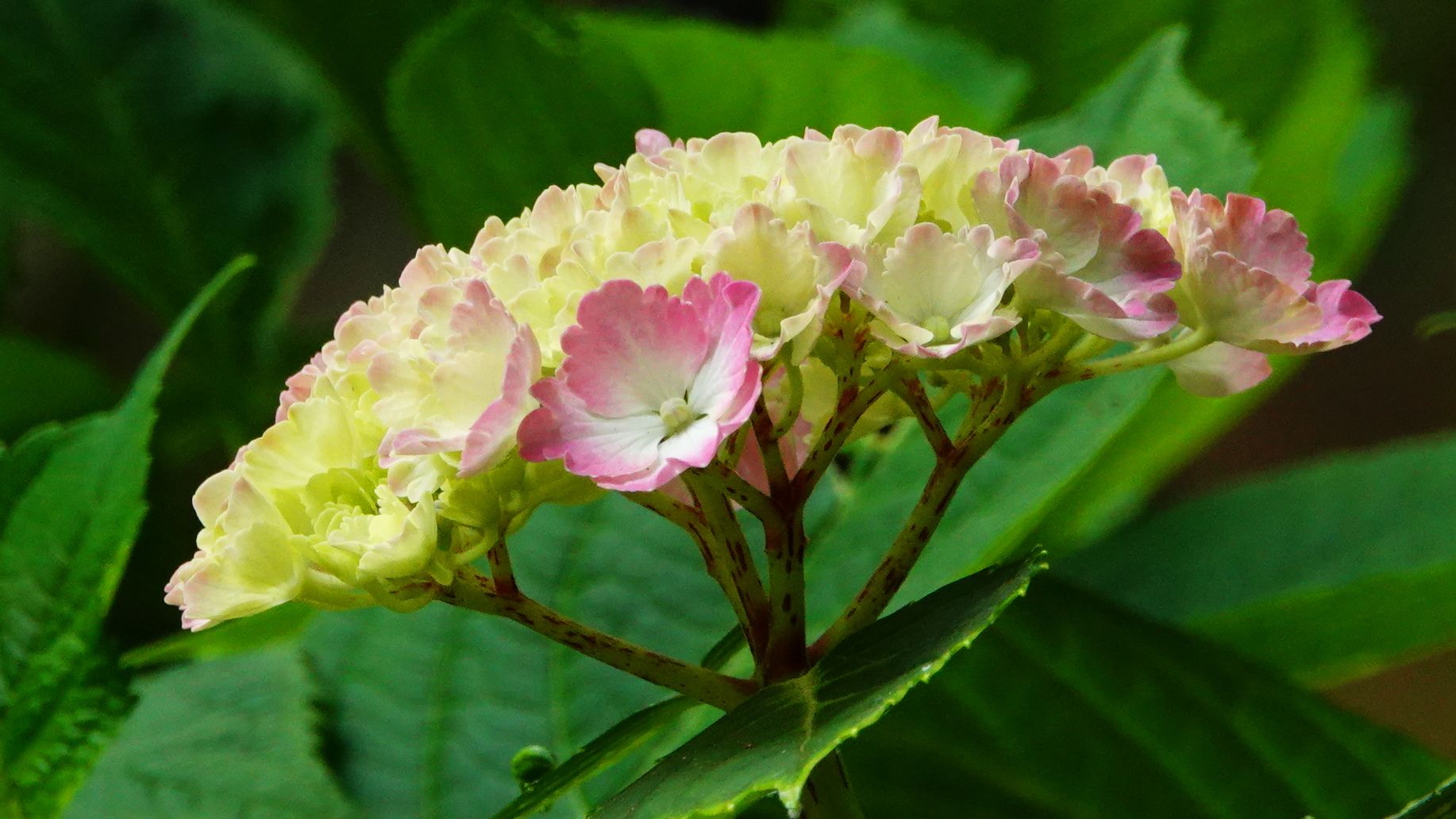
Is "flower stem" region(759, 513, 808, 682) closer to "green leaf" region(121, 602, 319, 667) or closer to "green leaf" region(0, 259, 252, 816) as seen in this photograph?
"green leaf" region(0, 259, 252, 816)

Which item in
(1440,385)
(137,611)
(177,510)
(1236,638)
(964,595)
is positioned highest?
(1440,385)

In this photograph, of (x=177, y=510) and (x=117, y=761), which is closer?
(x=117, y=761)

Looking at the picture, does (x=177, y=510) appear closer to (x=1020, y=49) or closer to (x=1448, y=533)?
(x=1020, y=49)

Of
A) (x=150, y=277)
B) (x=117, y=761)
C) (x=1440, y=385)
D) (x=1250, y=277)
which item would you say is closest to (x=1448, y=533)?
(x=1250, y=277)

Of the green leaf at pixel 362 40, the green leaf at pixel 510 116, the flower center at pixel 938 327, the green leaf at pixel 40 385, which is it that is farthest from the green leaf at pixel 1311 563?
the green leaf at pixel 40 385


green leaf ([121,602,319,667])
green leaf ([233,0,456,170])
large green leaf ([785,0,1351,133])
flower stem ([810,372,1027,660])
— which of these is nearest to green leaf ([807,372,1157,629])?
flower stem ([810,372,1027,660])

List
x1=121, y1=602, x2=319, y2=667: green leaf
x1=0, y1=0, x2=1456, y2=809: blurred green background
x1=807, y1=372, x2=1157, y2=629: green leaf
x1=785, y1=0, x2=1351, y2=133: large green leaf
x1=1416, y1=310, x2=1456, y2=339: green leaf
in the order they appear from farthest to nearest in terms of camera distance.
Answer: x1=785, y1=0, x2=1351, y2=133: large green leaf < x1=0, y1=0, x2=1456, y2=809: blurred green background < x1=121, y1=602, x2=319, y2=667: green leaf < x1=807, y1=372, x2=1157, y2=629: green leaf < x1=1416, y1=310, x2=1456, y2=339: green leaf
